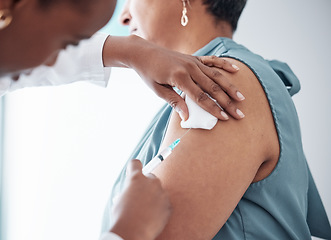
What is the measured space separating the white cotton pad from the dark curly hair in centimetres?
42

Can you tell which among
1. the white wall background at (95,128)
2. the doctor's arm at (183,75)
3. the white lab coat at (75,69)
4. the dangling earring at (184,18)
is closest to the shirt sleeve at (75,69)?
the white lab coat at (75,69)

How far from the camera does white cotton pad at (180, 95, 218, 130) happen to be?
30.2 inches

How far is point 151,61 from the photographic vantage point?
36.0 inches

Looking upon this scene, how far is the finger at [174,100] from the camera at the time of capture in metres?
0.82

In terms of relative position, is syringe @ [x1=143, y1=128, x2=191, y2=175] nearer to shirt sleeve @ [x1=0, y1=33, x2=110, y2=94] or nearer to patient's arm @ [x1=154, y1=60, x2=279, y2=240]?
patient's arm @ [x1=154, y1=60, x2=279, y2=240]

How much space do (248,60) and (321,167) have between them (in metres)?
1.13

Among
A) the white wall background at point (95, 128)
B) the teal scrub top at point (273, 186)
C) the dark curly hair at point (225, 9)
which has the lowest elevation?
the white wall background at point (95, 128)

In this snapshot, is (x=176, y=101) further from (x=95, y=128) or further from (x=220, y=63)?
(x=95, y=128)

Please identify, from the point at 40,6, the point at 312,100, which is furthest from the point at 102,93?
the point at 40,6

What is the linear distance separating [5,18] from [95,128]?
179cm

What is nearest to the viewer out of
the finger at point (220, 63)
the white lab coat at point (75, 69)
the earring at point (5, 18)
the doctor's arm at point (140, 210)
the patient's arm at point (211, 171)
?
the earring at point (5, 18)

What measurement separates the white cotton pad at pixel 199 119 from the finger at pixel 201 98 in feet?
0.03

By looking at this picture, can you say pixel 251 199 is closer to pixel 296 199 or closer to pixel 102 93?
pixel 296 199

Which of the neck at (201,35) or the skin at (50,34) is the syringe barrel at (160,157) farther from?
the neck at (201,35)
